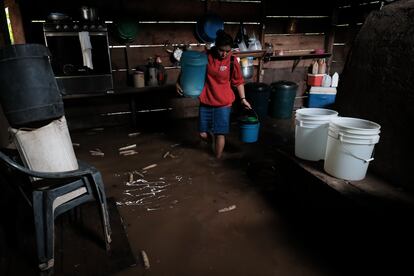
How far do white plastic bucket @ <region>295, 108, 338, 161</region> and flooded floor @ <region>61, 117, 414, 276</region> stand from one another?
0.49m

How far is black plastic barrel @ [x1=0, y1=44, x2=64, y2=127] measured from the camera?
209cm

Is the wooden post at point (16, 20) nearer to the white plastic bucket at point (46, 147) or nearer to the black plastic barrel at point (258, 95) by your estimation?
the white plastic bucket at point (46, 147)

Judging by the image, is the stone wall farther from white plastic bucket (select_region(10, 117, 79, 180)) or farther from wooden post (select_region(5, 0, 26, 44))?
wooden post (select_region(5, 0, 26, 44))

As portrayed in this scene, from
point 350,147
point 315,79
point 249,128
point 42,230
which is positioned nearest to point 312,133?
point 350,147

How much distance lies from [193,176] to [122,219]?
1.32 metres

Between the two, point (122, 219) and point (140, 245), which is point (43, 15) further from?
point (140, 245)

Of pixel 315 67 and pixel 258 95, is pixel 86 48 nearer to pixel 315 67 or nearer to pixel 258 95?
pixel 258 95

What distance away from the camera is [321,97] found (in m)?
7.74

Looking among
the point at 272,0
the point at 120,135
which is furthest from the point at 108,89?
A: the point at 272,0

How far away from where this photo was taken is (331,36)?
791 centimetres

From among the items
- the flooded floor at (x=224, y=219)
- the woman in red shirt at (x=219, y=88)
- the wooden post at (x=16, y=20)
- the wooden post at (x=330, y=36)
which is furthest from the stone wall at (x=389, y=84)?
the wooden post at (x=16, y=20)

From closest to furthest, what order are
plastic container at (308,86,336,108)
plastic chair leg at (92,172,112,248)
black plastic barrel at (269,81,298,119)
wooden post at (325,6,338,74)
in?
1. plastic chair leg at (92,172,112,248)
2. black plastic barrel at (269,81,298,119)
3. plastic container at (308,86,336,108)
4. wooden post at (325,6,338,74)

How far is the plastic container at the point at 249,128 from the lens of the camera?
16.1 feet

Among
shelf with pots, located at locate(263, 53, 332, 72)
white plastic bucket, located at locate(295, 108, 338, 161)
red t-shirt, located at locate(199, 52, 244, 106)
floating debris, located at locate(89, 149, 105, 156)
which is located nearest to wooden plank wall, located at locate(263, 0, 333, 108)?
shelf with pots, located at locate(263, 53, 332, 72)
